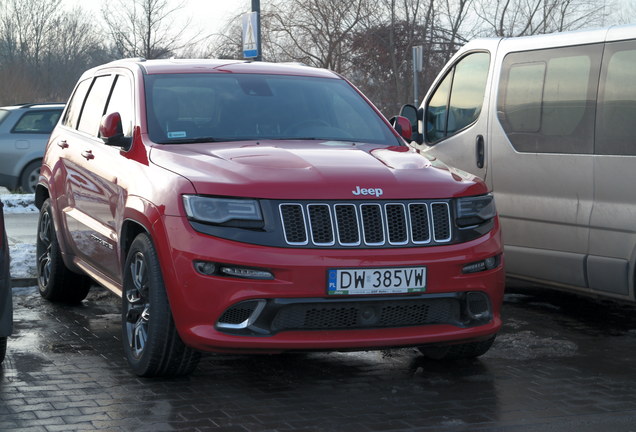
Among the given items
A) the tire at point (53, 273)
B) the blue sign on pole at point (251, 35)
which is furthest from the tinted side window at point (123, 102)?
the blue sign on pole at point (251, 35)

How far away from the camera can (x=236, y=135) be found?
6523 millimetres

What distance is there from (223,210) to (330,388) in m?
1.12

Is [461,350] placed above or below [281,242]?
below

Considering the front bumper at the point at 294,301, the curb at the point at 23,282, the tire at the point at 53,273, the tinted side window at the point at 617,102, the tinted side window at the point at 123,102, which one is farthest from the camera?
the curb at the point at 23,282

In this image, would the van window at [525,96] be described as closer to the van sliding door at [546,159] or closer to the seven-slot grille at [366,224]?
the van sliding door at [546,159]

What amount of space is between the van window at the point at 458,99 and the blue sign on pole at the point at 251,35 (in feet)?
26.5

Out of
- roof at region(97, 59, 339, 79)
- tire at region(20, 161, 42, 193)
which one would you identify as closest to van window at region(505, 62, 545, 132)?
roof at region(97, 59, 339, 79)

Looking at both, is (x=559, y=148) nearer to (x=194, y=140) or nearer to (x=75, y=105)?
(x=194, y=140)

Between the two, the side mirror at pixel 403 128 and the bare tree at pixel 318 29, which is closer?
the side mirror at pixel 403 128

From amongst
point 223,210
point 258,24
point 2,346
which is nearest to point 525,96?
point 223,210

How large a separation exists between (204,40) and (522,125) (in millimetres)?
29027

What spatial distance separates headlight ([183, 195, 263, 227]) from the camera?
5.35 metres

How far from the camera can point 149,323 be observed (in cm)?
562

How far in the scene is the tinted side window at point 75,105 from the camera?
8.24m
